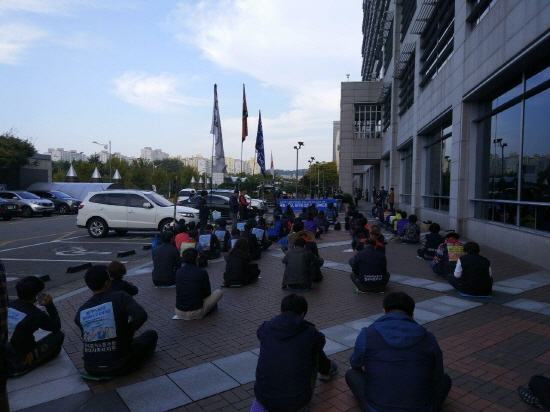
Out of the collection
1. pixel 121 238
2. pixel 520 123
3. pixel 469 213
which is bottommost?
pixel 121 238

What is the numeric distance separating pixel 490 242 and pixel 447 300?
627cm

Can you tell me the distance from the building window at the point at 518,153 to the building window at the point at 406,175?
43.5 feet

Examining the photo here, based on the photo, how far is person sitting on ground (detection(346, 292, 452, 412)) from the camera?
3.08 metres

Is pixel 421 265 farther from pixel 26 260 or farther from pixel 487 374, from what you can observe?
pixel 26 260

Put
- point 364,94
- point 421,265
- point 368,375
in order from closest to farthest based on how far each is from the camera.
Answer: point 368,375, point 421,265, point 364,94

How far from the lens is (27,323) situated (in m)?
4.66

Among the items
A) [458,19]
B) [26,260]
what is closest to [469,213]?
[458,19]

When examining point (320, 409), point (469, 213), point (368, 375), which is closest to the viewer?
point (368, 375)

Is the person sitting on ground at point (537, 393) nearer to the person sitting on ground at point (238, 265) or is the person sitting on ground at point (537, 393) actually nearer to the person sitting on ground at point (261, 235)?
the person sitting on ground at point (238, 265)

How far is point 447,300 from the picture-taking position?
7453 mm

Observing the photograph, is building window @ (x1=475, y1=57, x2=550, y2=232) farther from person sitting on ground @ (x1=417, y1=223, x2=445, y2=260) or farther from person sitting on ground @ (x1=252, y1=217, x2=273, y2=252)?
person sitting on ground @ (x1=252, y1=217, x2=273, y2=252)

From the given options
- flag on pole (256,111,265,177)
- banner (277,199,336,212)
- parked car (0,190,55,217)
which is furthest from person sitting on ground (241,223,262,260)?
parked car (0,190,55,217)

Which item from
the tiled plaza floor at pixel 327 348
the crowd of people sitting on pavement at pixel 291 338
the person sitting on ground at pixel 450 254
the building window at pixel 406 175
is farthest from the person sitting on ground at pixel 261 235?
the building window at pixel 406 175

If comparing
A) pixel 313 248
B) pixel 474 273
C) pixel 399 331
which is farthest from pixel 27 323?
pixel 474 273
